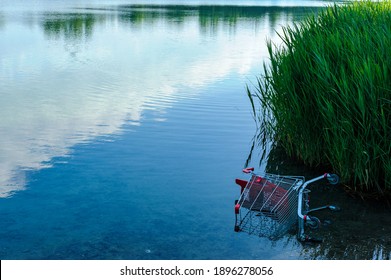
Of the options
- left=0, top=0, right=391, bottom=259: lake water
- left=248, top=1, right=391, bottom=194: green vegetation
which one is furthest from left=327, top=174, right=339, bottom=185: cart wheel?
left=0, top=0, right=391, bottom=259: lake water

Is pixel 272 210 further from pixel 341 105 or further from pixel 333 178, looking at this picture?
pixel 341 105

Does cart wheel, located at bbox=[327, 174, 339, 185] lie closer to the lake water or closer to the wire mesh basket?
the wire mesh basket

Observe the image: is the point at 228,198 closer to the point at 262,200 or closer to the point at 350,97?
the point at 262,200

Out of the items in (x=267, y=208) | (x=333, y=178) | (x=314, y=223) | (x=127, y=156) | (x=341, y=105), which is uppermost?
(x=341, y=105)

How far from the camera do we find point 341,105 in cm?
1095

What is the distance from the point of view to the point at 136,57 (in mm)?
30156

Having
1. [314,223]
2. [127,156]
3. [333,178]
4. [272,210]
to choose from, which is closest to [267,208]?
[272,210]

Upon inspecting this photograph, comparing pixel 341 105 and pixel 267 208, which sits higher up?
pixel 341 105

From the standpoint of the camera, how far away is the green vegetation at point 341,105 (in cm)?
1027

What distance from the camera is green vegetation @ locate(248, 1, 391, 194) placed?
33.7 feet

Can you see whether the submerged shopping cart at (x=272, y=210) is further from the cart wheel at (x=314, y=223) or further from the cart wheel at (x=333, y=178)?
the cart wheel at (x=333, y=178)

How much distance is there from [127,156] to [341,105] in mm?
5198

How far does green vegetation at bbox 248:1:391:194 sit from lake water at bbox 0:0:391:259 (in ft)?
3.79
